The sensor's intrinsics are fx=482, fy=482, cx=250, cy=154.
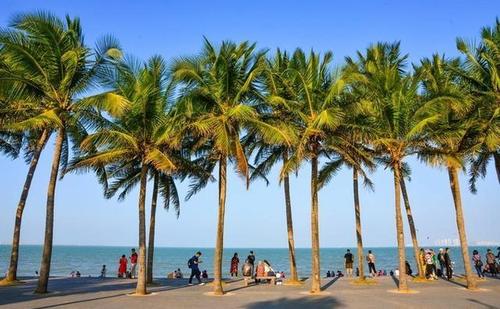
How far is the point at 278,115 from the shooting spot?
23.3 metres

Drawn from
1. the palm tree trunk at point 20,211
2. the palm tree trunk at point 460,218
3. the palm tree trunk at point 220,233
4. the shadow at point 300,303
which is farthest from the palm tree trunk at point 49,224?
the palm tree trunk at point 460,218

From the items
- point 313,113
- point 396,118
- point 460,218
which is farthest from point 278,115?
point 460,218

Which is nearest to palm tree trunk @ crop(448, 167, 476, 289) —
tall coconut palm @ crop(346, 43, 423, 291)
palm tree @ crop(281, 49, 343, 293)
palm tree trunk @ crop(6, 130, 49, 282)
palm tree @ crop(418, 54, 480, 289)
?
palm tree @ crop(418, 54, 480, 289)

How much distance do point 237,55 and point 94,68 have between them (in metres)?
6.24

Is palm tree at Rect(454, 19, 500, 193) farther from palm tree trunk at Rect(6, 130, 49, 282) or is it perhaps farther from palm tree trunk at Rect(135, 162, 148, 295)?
palm tree trunk at Rect(6, 130, 49, 282)

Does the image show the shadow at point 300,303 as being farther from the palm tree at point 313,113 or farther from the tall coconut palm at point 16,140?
the tall coconut palm at point 16,140

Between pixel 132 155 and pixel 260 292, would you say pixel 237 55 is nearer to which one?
pixel 132 155

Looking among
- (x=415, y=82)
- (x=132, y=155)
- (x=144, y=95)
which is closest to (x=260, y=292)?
(x=132, y=155)

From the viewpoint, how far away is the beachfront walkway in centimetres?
1653

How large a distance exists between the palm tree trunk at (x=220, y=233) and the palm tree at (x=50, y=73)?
5923mm

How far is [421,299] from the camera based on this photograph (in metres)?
18.1

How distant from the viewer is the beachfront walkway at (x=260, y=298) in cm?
1653

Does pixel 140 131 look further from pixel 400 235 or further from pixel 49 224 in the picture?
pixel 400 235

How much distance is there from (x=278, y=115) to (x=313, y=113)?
6.50 feet
